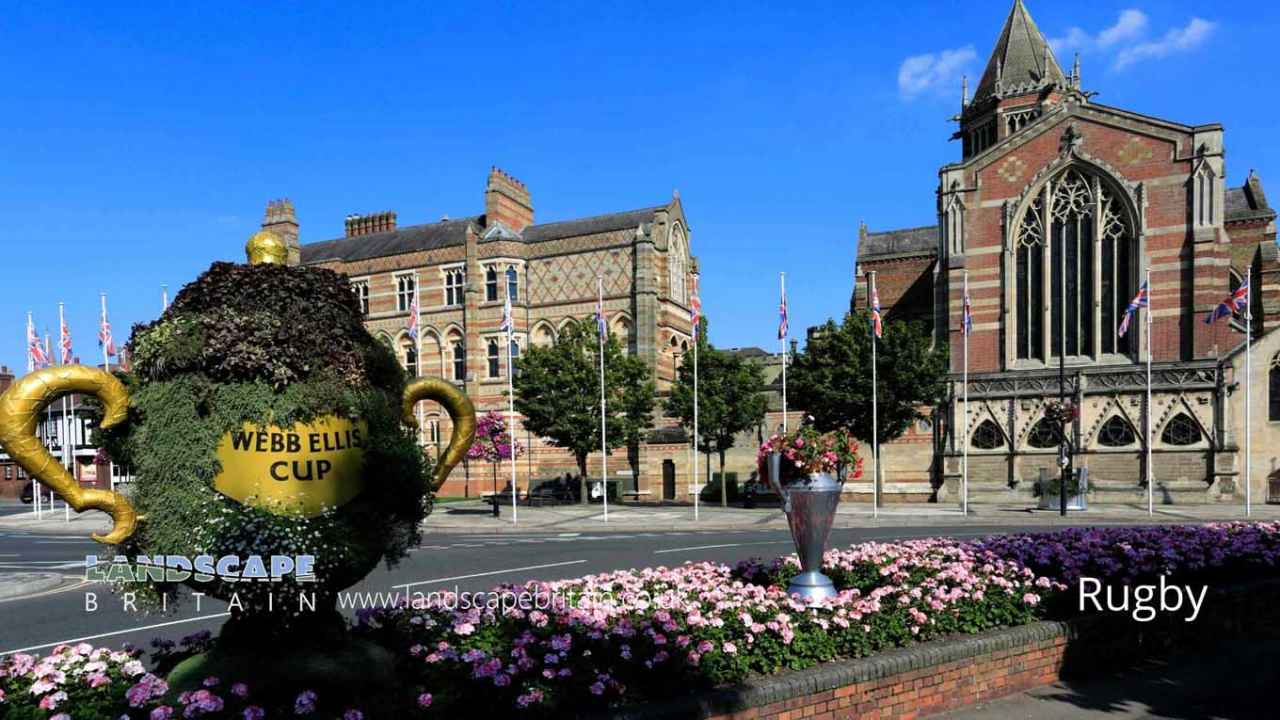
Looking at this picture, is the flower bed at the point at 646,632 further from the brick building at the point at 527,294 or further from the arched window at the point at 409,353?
the arched window at the point at 409,353

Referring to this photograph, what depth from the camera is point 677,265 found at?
4416 cm

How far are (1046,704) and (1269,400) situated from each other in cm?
3317

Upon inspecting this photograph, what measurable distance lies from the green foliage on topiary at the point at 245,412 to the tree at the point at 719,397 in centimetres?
2971

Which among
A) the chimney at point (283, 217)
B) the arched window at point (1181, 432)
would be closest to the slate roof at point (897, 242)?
the arched window at point (1181, 432)

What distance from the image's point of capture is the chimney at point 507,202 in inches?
1762

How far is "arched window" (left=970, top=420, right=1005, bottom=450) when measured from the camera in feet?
117

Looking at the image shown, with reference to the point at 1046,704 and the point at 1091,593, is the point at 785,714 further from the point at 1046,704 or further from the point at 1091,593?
the point at 1091,593

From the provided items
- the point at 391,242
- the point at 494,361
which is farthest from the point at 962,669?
the point at 391,242

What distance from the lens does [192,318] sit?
15.5ft

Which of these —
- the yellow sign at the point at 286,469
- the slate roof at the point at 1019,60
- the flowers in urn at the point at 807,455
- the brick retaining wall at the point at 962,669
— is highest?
the slate roof at the point at 1019,60

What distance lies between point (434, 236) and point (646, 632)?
42.2 meters

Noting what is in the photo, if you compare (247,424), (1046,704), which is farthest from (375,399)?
(1046,704)

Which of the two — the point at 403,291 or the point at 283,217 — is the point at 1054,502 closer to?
the point at 403,291

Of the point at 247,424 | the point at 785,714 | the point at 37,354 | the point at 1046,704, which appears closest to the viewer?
the point at 247,424
